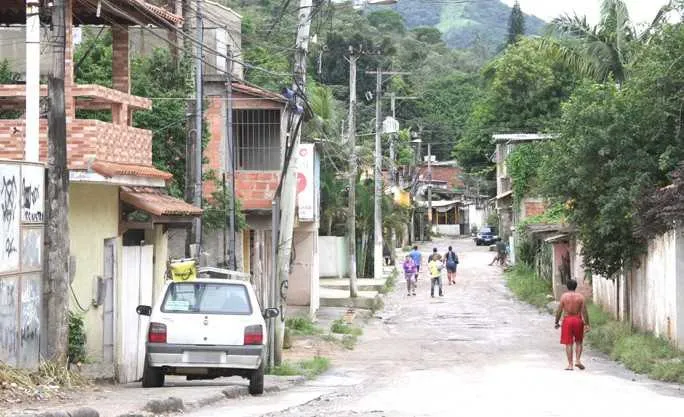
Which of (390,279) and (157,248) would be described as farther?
(390,279)

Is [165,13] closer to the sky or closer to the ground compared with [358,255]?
closer to the sky

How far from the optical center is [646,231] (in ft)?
80.9

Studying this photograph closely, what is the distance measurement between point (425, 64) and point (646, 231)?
299 feet

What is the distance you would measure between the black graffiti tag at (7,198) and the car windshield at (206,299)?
3559 millimetres

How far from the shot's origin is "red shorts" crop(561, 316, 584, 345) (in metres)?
22.8

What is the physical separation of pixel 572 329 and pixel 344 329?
11.9 metres

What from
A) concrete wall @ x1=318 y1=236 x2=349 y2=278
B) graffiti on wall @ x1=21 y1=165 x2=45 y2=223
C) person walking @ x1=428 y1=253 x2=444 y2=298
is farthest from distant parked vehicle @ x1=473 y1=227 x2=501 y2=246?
graffiti on wall @ x1=21 y1=165 x2=45 y2=223

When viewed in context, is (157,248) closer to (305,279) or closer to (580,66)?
(305,279)

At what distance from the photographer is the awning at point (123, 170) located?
666 inches

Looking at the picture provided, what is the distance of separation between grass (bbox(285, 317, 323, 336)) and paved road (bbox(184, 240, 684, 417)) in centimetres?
144

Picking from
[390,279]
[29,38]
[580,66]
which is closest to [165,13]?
[29,38]

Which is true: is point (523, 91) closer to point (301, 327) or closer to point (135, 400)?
point (301, 327)

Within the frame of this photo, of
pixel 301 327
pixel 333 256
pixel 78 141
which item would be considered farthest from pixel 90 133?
pixel 333 256

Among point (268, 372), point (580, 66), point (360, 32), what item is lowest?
point (268, 372)
